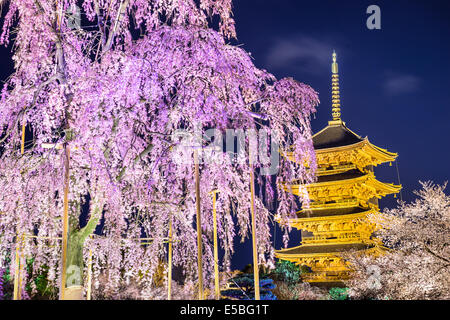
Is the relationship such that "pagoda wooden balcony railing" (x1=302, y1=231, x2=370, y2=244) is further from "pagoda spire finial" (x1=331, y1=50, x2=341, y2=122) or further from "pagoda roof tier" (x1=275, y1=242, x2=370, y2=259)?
"pagoda spire finial" (x1=331, y1=50, x2=341, y2=122)

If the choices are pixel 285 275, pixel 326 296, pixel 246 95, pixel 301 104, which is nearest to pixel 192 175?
pixel 246 95

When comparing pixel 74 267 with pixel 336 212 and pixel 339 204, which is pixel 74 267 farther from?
pixel 339 204

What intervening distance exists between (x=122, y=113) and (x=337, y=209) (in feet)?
70.0

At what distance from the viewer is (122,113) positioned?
23.9 ft

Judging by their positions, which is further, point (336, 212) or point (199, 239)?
point (336, 212)

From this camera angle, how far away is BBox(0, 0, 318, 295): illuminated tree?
288 inches

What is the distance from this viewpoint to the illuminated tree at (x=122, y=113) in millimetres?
7316

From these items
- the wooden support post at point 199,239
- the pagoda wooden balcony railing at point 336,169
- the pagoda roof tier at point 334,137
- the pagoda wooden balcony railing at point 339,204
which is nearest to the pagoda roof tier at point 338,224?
the pagoda wooden balcony railing at point 339,204

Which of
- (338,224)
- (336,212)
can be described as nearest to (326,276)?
(338,224)

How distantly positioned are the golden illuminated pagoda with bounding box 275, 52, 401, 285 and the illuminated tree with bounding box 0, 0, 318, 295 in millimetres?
17953

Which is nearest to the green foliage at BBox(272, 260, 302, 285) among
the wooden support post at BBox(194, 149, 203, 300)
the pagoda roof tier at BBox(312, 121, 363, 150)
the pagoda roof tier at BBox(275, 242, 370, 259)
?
the pagoda roof tier at BBox(275, 242, 370, 259)

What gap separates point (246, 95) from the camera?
822 centimetres

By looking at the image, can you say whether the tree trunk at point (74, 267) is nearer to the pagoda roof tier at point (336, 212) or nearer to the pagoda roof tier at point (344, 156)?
the pagoda roof tier at point (336, 212)
